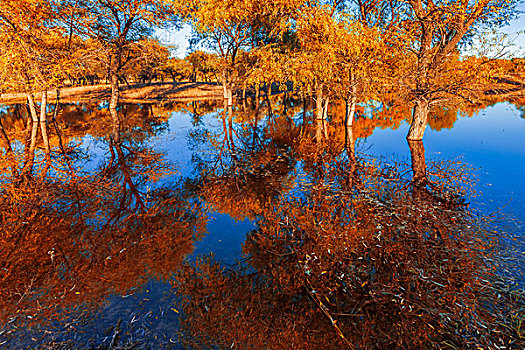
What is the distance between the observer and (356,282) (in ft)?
23.7

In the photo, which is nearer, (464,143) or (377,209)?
(377,209)

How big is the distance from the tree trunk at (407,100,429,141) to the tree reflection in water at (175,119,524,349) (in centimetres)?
1274

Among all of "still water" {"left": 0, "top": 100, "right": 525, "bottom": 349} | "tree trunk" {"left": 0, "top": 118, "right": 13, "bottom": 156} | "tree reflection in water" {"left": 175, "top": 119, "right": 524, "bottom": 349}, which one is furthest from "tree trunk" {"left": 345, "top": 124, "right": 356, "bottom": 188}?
"tree trunk" {"left": 0, "top": 118, "right": 13, "bottom": 156}

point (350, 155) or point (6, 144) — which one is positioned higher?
point (6, 144)

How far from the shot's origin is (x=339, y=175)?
53.0 feet

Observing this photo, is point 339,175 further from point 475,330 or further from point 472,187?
point 475,330

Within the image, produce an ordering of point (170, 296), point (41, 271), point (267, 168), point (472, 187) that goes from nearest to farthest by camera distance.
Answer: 1. point (170, 296)
2. point (41, 271)
3. point (472, 187)
4. point (267, 168)

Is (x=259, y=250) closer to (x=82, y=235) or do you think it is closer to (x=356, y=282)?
(x=356, y=282)

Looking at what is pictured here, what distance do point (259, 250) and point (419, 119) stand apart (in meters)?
22.8

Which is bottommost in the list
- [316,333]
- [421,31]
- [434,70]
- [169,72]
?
[316,333]

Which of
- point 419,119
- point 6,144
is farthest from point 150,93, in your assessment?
point 419,119

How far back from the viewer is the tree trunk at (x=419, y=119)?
2248 cm

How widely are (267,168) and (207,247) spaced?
930cm

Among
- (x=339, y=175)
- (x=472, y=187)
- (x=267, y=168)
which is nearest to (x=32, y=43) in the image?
→ (x=267, y=168)
